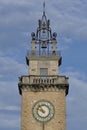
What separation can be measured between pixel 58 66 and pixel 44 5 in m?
9.15

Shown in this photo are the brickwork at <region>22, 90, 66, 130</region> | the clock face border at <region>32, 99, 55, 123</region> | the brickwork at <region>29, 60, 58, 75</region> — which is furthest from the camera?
the brickwork at <region>29, 60, 58, 75</region>

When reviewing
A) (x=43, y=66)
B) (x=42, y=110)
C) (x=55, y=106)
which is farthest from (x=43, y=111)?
(x=43, y=66)

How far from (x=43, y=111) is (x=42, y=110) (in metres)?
0.17

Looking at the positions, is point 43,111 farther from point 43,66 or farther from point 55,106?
point 43,66

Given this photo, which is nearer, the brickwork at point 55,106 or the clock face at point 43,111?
the brickwork at point 55,106

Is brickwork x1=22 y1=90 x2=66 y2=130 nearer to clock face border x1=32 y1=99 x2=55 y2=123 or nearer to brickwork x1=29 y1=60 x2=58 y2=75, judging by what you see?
clock face border x1=32 y1=99 x2=55 y2=123

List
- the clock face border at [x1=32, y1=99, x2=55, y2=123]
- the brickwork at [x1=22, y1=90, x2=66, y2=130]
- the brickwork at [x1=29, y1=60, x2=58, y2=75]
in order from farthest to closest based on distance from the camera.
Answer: the brickwork at [x1=29, y1=60, x2=58, y2=75] → the clock face border at [x1=32, y1=99, x2=55, y2=123] → the brickwork at [x1=22, y1=90, x2=66, y2=130]

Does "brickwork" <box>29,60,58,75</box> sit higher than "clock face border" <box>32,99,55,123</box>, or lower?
higher

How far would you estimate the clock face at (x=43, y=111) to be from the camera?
59406 millimetres

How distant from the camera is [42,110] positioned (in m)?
60.1

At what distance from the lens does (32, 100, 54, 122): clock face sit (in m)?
59.4

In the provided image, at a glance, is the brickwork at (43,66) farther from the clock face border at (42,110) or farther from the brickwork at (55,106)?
the clock face border at (42,110)

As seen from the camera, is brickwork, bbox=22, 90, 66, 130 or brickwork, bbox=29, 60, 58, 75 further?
brickwork, bbox=29, 60, 58, 75

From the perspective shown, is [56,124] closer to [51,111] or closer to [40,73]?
[51,111]
